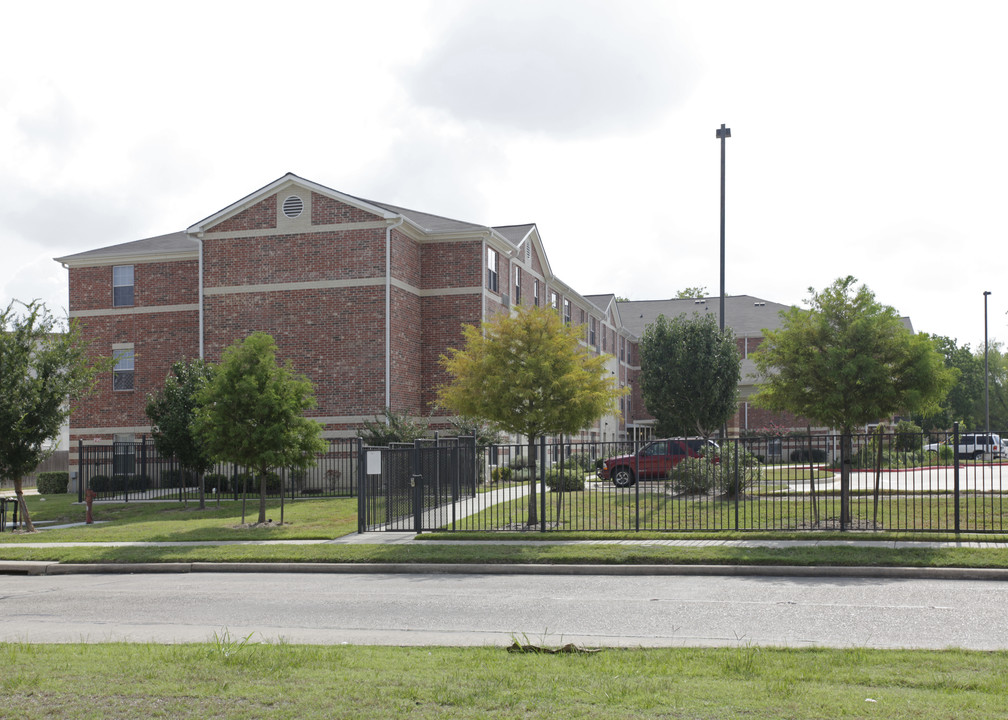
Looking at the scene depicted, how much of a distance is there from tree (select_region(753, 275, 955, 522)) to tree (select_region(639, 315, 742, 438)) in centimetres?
1973

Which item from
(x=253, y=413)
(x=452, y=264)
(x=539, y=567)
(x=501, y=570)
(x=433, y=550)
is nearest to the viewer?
(x=539, y=567)

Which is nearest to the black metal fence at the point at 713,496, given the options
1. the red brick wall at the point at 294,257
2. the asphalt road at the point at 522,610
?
the asphalt road at the point at 522,610

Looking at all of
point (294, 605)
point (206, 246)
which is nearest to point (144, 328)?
point (206, 246)

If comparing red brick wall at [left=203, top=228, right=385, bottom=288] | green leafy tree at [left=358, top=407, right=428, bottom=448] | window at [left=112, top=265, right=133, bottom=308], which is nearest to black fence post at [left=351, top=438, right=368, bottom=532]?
green leafy tree at [left=358, top=407, right=428, bottom=448]

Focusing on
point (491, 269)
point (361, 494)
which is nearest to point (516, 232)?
point (491, 269)

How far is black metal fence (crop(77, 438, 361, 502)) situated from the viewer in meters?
→ 30.4

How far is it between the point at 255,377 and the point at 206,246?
15.9m

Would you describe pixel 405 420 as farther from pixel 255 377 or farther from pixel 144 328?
pixel 144 328

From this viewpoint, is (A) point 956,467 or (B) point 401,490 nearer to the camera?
(A) point 956,467

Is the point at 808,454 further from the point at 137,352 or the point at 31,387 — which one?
the point at 137,352

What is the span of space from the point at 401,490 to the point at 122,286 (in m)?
23.3

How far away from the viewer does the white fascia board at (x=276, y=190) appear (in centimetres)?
3316

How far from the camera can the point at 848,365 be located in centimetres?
1730

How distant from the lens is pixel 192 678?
6645 mm
